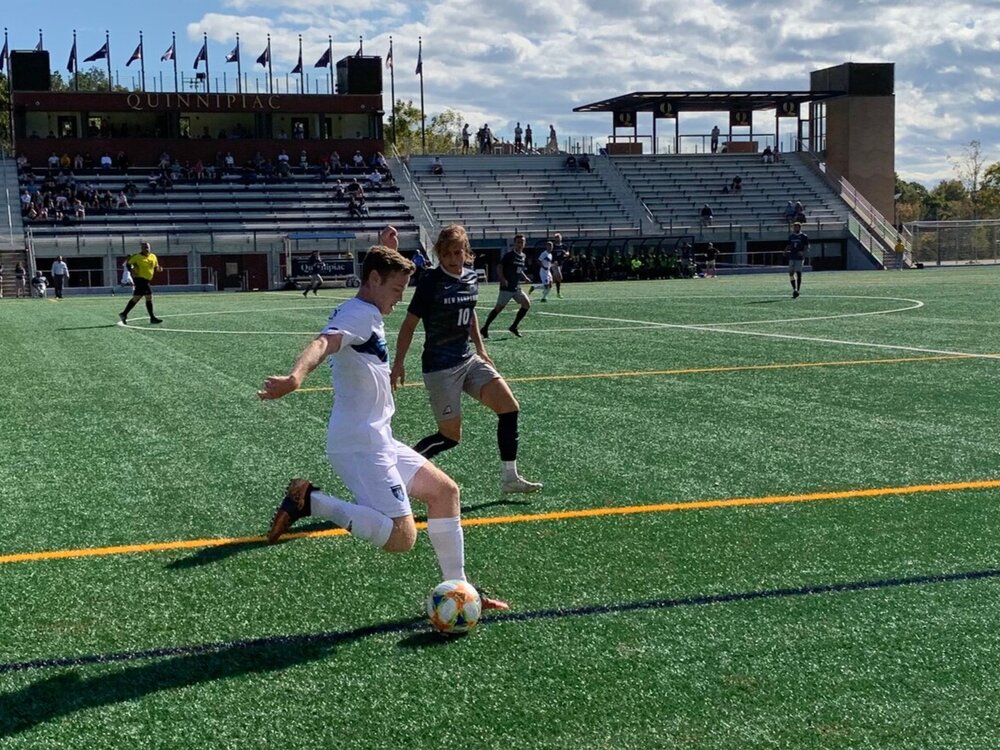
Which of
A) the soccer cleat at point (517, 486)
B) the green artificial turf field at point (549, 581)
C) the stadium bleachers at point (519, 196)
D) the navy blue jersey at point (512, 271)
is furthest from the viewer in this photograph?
the stadium bleachers at point (519, 196)

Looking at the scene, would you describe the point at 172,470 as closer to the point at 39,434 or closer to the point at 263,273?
the point at 39,434

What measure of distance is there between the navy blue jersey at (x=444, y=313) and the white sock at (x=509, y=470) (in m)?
0.73

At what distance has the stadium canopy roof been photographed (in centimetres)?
6475

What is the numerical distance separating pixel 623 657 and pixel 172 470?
4928mm

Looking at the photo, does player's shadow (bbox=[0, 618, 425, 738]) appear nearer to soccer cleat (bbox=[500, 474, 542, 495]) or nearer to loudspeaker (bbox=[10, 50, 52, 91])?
soccer cleat (bbox=[500, 474, 542, 495])

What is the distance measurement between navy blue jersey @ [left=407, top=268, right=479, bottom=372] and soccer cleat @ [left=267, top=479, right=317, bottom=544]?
2.14m

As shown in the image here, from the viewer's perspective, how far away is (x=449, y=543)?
5.12 meters

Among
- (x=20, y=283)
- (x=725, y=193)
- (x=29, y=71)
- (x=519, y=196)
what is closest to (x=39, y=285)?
(x=20, y=283)

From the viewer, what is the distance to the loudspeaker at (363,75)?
210 ft

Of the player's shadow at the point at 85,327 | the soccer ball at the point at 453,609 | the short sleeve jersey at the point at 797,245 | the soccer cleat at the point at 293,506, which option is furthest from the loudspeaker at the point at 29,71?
the soccer ball at the point at 453,609

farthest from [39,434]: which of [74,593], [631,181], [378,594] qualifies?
[631,181]

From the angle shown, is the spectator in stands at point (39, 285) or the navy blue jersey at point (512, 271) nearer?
the navy blue jersey at point (512, 271)

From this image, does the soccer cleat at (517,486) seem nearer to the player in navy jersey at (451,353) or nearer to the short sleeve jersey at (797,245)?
the player in navy jersey at (451,353)

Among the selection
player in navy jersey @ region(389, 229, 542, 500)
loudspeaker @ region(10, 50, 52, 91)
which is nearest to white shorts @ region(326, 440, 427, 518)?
player in navy jersey @ region(389, 229, 542, 500)
